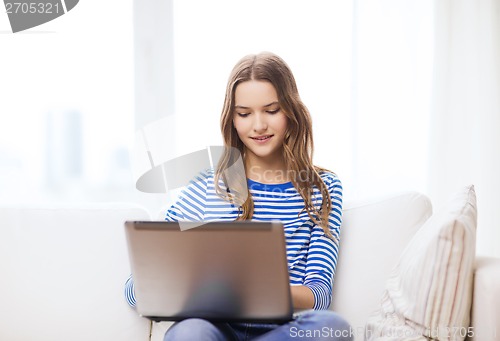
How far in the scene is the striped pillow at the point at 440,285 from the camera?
4.00 feet

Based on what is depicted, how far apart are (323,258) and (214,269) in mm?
464

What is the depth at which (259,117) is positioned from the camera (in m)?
1.65

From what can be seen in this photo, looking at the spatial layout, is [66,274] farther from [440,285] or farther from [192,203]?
[440,285]

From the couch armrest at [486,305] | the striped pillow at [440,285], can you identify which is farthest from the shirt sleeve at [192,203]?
the couch armrest at [486,305]

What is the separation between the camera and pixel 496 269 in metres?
1.28

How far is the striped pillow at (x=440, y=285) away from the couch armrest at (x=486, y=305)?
2cm

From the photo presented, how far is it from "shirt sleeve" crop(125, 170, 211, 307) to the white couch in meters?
0.12

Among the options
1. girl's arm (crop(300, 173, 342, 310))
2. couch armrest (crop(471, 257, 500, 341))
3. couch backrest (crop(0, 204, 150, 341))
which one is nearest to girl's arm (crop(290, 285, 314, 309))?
girl's arm (crop(300, 173, 342, 310))

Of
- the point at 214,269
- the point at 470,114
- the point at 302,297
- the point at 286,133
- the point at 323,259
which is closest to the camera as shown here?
the point at 214,269

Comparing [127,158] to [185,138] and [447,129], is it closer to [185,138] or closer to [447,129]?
[185,138]

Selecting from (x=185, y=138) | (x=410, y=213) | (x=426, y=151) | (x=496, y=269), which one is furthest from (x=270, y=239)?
(x=426, y=151)

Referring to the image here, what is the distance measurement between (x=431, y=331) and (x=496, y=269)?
0.20 metres

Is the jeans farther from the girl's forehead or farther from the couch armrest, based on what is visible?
the girl's forehead

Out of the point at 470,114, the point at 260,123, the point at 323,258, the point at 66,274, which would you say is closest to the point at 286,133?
the point at 260,123
